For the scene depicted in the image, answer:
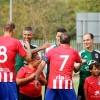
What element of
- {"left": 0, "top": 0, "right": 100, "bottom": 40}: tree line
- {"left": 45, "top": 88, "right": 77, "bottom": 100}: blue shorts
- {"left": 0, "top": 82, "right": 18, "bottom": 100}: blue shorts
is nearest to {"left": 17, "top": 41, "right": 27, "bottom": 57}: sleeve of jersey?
{"left": 0, "top": 82, "right": 18, "bottom": 100}: blue shorts

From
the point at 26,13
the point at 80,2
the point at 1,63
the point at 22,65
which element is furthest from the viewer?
the point at 80,2

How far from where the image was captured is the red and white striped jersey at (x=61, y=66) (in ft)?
34.2

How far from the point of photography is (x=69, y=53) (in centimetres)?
1049

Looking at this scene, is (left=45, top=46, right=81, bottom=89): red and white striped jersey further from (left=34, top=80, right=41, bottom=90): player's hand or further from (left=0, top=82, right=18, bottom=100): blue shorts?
(left=0, top=82, right=18, bottom=100): blue shorts

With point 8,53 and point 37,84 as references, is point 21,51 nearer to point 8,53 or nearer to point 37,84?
point 8,53

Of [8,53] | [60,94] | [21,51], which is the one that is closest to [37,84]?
[60,94]

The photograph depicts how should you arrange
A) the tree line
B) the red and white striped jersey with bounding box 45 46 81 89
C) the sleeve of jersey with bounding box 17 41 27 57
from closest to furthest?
the sleeve of jersey with bounding box 17 41 27 57
the red and white striped jersey with bounding box 45 46 81 89
the tree line

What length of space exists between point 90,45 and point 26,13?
1315 inches

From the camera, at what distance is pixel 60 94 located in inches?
416

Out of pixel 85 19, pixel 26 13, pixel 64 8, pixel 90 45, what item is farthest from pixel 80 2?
pixel 90 45

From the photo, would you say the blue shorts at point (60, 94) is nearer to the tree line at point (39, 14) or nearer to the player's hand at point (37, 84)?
the player's hand at point (37, 84)

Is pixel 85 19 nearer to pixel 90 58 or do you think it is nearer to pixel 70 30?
pixel 90 58

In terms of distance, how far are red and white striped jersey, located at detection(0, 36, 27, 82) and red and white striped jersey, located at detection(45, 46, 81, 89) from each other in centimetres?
63

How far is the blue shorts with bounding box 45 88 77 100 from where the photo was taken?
10570 millimetres
